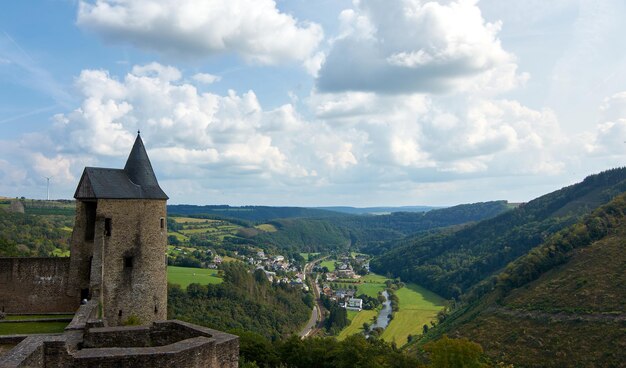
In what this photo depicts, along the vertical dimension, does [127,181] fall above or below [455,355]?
above

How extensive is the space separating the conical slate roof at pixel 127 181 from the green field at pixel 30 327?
5.55 m

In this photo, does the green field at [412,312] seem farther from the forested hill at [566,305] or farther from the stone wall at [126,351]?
the stone wall at [126,351]

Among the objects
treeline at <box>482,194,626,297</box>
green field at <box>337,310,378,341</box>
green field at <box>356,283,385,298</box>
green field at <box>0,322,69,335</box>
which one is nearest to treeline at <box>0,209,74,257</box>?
green field at <box>0,322,69,335</box>

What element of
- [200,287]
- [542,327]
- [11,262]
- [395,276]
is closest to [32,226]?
[200,287]

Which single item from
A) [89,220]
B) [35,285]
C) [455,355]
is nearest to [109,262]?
[89,220]

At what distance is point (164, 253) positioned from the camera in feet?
75.3

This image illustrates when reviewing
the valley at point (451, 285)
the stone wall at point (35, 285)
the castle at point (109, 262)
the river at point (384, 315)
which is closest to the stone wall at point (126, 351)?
the castle at point (109, 262)

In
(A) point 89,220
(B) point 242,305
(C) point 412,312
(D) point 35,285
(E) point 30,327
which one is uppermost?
(A) point 89,220

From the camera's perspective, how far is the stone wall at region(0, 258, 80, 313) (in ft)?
73.3

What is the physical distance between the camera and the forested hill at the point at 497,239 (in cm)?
12938

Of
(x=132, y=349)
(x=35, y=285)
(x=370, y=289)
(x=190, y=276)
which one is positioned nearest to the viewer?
(x=132, y=349)

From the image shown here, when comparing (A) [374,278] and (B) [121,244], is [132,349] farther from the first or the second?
(A) [374,278]

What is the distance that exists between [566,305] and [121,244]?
178ft

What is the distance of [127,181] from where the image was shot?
2258 cm
